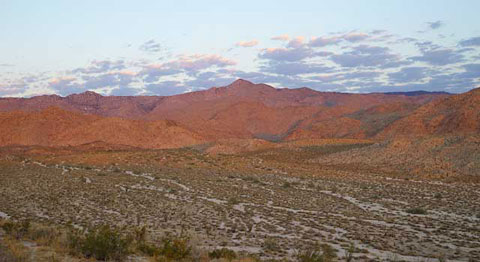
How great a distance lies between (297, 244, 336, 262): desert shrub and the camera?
10648 mm

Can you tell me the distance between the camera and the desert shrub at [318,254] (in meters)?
10.6

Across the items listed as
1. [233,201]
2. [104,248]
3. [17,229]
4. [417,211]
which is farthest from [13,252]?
[417,211]

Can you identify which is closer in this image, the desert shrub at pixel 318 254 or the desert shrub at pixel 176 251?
the desert shrub at pixel 318 254

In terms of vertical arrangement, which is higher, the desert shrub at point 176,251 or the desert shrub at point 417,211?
the desert shrub at point 176,251

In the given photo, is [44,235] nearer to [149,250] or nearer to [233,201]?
[149,250]

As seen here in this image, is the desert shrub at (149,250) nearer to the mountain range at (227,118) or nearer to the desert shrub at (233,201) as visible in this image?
the desert shrub at (233,201)

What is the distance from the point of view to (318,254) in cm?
1109

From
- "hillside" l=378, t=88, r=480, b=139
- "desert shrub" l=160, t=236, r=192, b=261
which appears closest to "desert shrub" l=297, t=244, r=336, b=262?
"desert shrub" l=160, t=236, r=192, b=261

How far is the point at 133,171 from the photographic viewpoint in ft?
130

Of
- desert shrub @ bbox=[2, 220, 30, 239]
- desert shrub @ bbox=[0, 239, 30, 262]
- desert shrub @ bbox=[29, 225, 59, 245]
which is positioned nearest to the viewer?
desert shrub @ bbox=[0, 239, 30, 262]

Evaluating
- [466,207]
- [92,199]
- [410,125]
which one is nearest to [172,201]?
[92,199]

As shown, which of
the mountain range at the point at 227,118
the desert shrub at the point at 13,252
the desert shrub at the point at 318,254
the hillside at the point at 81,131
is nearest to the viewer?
the desert shrub at the point at 13,252

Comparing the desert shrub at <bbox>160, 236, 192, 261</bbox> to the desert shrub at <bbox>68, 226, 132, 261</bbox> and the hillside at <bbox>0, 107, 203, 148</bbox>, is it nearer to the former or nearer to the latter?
the desert shrub at <bbox>68, 226, 132, 261</bbox>

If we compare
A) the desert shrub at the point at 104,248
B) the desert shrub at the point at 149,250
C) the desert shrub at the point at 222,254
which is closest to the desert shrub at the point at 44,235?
the desert shrub at the point at 104,248
